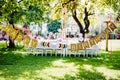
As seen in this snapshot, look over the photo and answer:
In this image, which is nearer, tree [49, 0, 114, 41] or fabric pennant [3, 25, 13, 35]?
fabric pennant [3, 25, 13, 35]

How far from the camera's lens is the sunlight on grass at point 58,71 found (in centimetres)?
1192

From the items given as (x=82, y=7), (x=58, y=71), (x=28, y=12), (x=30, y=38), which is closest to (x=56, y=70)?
(x=58, y=71)

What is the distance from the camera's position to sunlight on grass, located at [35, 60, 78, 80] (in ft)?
39.1

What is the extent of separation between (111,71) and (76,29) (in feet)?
169

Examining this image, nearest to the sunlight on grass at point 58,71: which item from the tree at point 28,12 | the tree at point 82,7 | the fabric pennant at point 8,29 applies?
the fabric pennant at point 8,29

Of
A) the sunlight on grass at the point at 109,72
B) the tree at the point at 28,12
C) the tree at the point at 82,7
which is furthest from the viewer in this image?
the tree at the point at 82,7

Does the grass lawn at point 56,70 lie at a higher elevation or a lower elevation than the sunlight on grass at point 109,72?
higher

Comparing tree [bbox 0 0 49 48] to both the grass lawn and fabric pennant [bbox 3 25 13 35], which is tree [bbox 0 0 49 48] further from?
the grass lawn

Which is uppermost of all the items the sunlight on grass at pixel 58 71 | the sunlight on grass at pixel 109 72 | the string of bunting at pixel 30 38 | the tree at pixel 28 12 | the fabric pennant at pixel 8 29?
the tree at pixel 28 12

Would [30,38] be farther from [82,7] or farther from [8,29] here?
[82,7]

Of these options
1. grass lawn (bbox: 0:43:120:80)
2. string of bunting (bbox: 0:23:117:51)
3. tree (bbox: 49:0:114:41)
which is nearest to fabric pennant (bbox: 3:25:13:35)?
string of bunting (bbox: 0:23:117:51)

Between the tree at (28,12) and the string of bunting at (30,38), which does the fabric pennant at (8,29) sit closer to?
the string of bunting at (30,38)

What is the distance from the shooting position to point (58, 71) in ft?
42.3

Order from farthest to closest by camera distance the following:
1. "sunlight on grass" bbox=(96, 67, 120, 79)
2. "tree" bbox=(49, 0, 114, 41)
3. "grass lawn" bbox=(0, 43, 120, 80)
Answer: "tree" bbox=(49, 0, 114, 41), "sunlight on grass" bbox=(96, 67, 120, 79), "grass lawn" bbox=(0, 43, 120, 80)
